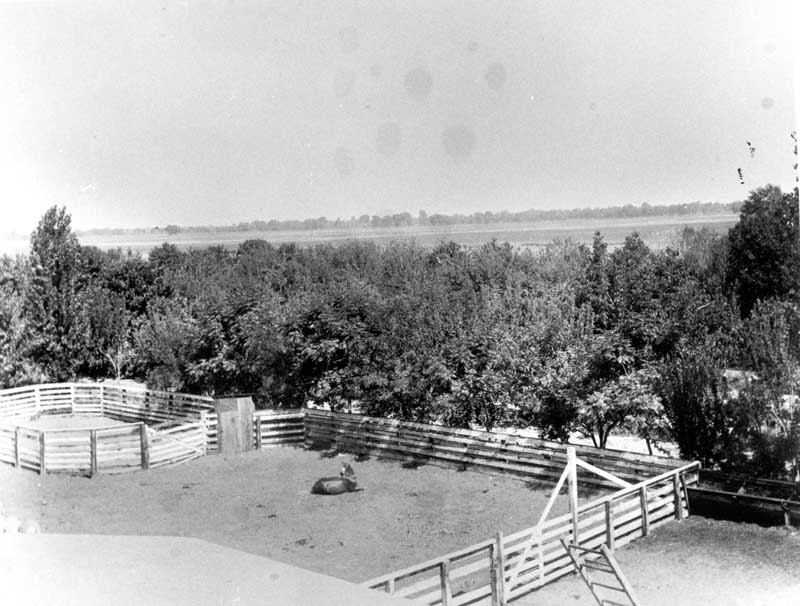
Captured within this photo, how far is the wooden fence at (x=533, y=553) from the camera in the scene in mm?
10633

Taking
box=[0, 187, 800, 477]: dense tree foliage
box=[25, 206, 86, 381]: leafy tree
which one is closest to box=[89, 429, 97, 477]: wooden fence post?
box=[0, 187, 800, 477]: dense tree foliage

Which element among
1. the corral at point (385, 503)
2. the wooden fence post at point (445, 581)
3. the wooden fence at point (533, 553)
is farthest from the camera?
the corral at point (385, 503)

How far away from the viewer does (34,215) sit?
1257 inches

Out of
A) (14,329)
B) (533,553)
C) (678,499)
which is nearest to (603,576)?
(533,553)

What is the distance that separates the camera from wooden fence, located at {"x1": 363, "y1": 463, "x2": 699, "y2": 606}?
1063 centimetres

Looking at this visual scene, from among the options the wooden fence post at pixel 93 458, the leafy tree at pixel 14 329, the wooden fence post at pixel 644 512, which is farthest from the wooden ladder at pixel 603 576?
the leafy tree at pixel 14 329

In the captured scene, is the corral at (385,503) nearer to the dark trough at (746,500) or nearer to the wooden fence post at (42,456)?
the wooden fence post at (42,456)

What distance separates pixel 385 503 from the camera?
18281mm

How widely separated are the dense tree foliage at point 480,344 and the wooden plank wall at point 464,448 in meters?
1.00

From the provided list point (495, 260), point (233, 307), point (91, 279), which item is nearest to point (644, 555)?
point (233, 307)

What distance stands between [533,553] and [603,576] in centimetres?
117

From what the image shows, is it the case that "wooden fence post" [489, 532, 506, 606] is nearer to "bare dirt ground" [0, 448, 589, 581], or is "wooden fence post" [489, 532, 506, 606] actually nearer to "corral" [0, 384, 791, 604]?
"corral" [0, 384, 791, 604]

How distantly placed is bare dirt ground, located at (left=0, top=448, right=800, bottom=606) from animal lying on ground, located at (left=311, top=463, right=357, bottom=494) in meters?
0.27

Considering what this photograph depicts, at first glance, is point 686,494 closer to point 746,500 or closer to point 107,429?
Result: point 746,500
